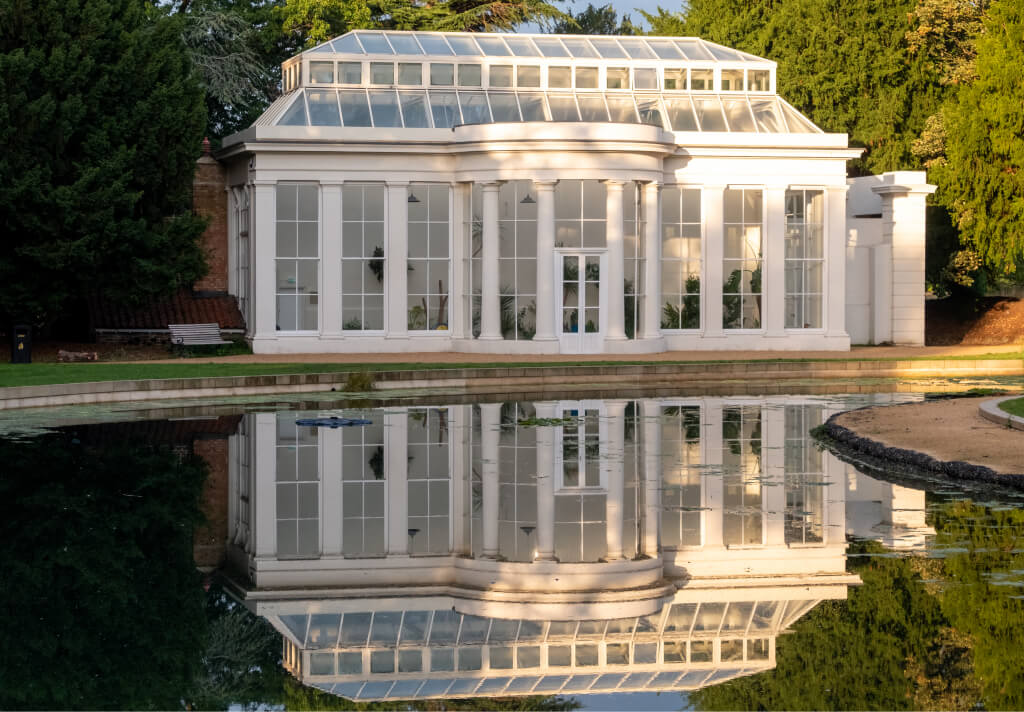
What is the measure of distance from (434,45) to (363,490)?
30.9 metres

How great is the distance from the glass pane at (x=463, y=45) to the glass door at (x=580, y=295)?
719 cm

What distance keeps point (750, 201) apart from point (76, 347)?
1962 centimetres

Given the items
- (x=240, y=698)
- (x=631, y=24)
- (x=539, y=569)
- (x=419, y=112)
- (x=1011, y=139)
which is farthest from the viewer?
(x=631, y=24)

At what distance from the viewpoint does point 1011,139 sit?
49.1 meters

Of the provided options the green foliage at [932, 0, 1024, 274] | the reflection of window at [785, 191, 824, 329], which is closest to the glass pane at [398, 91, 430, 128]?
the reflection of window at [785, 191, 824, 329]

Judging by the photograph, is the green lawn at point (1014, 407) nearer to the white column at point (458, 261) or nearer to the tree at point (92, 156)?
the white column at point (458, 261)

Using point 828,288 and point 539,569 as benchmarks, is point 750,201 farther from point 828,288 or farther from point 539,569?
point 539,569

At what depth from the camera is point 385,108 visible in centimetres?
4359

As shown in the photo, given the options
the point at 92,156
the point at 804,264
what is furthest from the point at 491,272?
the point at 92,156

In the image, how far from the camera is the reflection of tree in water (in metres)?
8.15

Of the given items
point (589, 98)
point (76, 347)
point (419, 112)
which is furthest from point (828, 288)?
point (76, 347)

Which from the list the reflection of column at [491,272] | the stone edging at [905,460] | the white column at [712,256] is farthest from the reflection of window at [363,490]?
the white column at [712,256]

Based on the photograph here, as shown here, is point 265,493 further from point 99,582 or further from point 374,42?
point 374,42

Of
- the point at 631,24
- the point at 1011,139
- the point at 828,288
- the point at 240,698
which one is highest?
the point at 631,24
